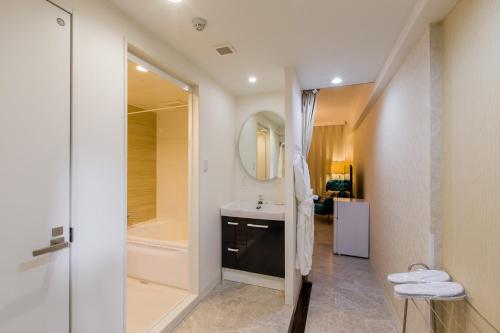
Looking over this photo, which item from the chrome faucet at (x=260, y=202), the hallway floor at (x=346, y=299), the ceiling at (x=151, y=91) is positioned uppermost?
the ceiling at (x=151, y=91)

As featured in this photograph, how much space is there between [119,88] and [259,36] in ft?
3.58

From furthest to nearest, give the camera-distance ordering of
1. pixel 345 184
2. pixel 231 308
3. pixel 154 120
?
pixel 345 184 < pixel 154 120 < pixel 231 308

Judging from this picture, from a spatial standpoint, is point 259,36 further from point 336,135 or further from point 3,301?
point 336,135

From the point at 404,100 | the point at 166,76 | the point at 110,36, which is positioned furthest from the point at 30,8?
the point at 404,100

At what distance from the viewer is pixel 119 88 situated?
145cm

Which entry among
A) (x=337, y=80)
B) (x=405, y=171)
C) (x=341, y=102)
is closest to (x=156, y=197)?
(x=337, y=80)

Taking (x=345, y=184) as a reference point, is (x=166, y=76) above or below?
above

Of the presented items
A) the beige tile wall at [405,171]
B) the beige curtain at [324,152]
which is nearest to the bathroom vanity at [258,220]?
the beige tile wall at [405,171]

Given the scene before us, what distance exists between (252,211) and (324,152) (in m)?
4.66

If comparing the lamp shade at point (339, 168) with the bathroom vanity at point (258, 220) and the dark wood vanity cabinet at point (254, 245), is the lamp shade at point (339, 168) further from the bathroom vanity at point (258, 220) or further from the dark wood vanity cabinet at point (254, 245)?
the dark wood vanity cabinet at point (254, 245)

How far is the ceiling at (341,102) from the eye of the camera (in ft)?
11.6

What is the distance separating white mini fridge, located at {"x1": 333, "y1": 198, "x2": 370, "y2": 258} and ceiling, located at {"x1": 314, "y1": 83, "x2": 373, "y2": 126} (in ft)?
5.19

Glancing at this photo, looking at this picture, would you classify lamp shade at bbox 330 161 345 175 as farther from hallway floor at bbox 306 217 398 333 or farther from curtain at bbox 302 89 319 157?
curtain at bbox 302 89 319 157

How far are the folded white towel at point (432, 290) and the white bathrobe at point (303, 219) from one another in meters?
1.20
